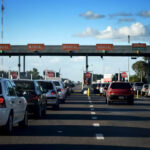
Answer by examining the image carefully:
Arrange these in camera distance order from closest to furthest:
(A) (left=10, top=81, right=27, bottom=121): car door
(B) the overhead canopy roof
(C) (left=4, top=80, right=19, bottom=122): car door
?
(C) (left=4, top=80, right=19, bottom=122): car door
(A) (left=10, top=81, right=27, bottom=121): car door
(B) the overhead canopy roof

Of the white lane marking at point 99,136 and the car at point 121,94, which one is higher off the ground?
the car at point 121,94

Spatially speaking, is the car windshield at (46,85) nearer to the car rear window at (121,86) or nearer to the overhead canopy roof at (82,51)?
the car rear window at (121,86)

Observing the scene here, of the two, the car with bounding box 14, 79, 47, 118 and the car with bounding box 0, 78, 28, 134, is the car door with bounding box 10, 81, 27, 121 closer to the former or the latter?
the car with bounding box 0, 78, 28, 134

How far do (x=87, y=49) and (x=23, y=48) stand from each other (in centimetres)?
828

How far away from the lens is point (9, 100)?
13.4m

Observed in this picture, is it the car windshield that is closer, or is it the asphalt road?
the asphalt road

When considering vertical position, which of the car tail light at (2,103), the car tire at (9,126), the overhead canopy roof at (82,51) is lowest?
the car tire at (9,126)

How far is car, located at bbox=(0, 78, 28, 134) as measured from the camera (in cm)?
1284

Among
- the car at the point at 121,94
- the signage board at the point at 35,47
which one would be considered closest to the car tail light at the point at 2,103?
the car at the point at 121,94

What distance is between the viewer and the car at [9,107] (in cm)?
1284

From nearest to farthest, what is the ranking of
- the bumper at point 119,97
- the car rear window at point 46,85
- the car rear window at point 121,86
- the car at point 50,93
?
the car at point 50,93
the car rear window at point 46,85
the bumper at point 119,97
the car rear window at point 121,86

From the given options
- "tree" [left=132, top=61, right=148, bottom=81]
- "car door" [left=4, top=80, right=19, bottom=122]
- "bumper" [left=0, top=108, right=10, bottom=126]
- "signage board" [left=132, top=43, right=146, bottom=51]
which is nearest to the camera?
"bumper" [left=0, top=108, right=10, bottom=126]

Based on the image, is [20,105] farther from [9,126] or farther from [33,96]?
[33,96]

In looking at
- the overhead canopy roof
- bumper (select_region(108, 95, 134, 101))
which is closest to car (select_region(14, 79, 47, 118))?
bumper (select_region(108, 95, 134, 101))
